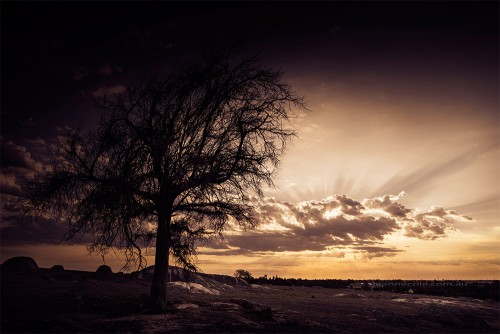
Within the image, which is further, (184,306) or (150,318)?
(184,306)

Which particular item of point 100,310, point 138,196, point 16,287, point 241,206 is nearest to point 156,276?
point 100,310

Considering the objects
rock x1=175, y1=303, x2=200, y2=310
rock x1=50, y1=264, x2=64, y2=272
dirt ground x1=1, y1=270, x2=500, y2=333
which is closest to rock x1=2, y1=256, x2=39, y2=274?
→ dirt ground x1=1, y1=270, x2=500, y2=333

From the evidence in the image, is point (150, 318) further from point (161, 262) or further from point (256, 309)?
point (256, 309)

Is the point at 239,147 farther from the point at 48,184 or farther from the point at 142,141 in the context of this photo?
the point at 48,184

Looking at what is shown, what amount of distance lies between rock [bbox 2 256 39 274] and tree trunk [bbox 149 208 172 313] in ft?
41.1

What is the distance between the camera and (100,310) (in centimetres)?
1374

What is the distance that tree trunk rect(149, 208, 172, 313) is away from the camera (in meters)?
14.0

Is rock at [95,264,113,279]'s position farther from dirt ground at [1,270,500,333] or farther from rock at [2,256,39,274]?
dirt ground at [1,270,500,333]

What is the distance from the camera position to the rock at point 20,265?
69.7 ft

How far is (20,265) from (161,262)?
553 inches

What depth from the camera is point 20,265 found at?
2200 centimetres

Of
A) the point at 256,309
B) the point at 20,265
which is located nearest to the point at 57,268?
the point at 20,265

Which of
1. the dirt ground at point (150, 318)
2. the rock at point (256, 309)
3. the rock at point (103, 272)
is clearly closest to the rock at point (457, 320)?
the dirt ground at point (150, 318)

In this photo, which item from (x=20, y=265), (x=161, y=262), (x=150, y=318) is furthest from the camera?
(x=20, y=265)
